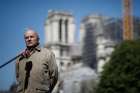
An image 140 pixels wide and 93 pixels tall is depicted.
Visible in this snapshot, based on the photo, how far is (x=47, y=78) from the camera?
8953 mm

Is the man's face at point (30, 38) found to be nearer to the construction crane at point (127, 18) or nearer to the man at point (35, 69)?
the man at point (35, 69)

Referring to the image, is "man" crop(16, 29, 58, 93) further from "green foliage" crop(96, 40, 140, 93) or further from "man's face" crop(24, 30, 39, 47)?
"green foliage" crop(96, 40, 140, 93)

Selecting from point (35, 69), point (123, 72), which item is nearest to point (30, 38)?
point (35, 69)

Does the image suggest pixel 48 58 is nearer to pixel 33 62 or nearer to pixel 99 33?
pixel 33 62

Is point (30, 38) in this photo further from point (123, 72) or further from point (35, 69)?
point (123, 72)

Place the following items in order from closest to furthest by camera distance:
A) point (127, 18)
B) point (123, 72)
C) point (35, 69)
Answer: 1. point (35, 69)
2. point (123, 72)
3. point (127, 18)

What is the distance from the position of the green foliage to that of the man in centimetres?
5397

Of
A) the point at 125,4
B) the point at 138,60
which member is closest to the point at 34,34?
the point at 138,60

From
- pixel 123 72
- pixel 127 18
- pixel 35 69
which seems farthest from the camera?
pixel 127 18

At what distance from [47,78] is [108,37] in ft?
554

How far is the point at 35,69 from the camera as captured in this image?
29.3 feet

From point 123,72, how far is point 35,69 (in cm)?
5843

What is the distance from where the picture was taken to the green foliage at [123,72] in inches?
2554

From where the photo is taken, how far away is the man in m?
8.90
